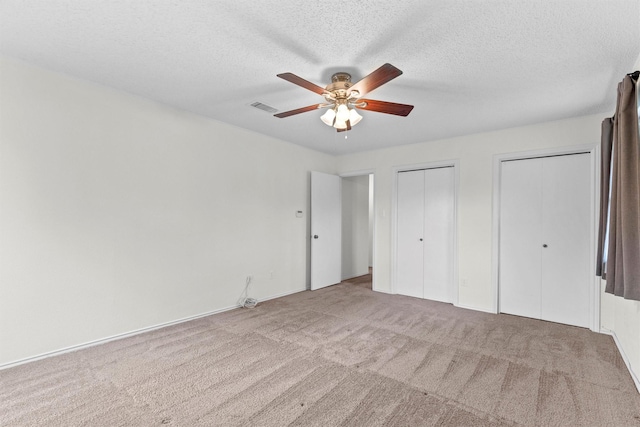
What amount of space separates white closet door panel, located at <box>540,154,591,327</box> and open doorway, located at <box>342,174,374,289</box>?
115 inches

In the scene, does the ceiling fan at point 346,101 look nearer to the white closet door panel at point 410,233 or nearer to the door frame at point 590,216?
the door frame at point 590,216

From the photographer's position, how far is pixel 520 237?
402cm

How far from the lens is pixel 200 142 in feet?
12.4

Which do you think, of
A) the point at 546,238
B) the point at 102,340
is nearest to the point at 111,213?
the point at 102,340

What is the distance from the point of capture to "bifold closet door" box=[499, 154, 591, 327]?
363 cm

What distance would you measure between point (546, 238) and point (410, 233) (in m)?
A: 1.79

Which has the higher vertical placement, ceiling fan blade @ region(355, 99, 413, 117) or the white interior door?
ceiling fan blade @ region(355, 99, 413, 117)

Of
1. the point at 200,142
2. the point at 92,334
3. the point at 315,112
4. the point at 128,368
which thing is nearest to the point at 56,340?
the point at 92,334

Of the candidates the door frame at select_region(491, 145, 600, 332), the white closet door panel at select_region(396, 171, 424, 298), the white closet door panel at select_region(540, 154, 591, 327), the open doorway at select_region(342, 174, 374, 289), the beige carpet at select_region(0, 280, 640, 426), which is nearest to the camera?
the beige carpet at select_region(0, 280, 640, 426)

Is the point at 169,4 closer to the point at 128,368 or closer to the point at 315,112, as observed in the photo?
the point at 315,112

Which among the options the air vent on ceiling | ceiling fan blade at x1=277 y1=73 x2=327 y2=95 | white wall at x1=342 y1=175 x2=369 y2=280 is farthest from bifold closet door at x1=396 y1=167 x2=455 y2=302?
ceiling fan blade at x1=277 y1=73 x2=327 y2=95

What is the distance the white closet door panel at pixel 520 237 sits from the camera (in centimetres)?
391

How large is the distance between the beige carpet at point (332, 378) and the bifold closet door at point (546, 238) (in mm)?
362

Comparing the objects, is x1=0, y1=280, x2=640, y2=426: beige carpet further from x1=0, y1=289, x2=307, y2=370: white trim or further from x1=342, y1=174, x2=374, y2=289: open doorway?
x1=342, y1=174, x2=374, y2=289: open doorway
